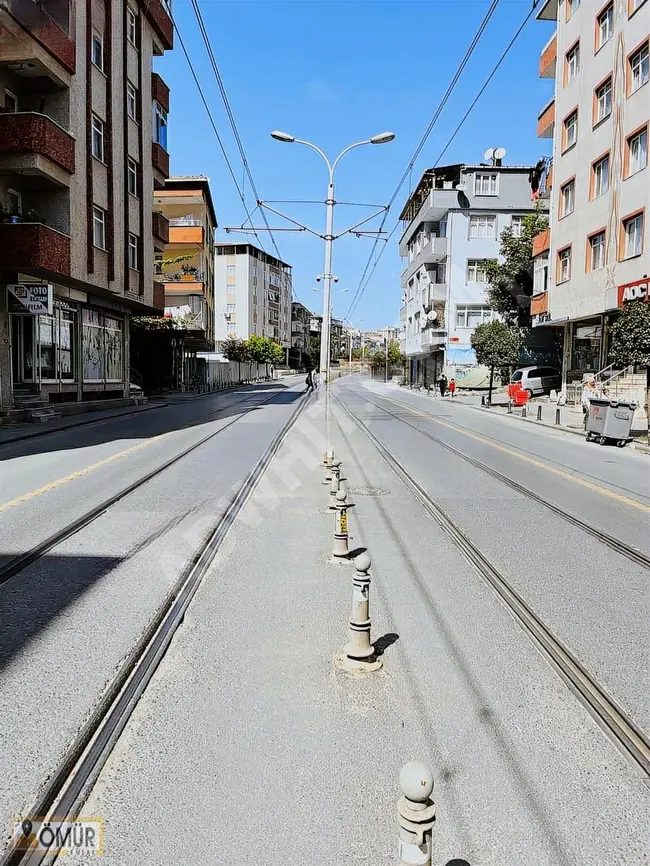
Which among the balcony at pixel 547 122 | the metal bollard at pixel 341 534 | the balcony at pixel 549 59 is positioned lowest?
the metal bollard at pixel 341 534

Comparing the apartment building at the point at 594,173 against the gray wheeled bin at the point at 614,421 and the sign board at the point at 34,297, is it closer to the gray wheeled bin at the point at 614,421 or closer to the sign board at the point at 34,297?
the gray wheeled bin at the point at 614,421

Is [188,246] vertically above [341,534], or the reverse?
[188,246]

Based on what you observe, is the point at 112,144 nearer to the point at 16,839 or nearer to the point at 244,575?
the point at 244,575

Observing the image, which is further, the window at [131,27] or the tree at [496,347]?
the tree at [496,347]

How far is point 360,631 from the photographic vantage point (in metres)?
4.32

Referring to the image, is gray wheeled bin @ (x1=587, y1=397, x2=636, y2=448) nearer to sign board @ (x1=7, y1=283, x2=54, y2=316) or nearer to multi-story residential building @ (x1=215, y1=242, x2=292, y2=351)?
sign board @ (x1=7, y1=283, x2=54, y2=316)

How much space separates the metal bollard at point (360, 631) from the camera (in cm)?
428

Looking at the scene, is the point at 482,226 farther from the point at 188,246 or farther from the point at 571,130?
the point at 571,130

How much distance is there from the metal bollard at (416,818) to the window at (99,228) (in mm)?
25162

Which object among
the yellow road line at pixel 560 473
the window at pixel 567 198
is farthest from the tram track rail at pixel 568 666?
the window at pixel 567 198

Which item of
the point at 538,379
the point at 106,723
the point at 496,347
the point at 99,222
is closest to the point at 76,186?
the point at 99,222

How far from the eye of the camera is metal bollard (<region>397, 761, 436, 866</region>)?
222 centimetres

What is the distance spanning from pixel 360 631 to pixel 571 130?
108 feet

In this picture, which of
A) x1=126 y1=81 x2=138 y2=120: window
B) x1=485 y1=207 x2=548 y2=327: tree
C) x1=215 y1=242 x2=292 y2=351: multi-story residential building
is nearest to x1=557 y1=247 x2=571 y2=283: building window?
x1=485 y1=207 x2=548 y2=327: tree
